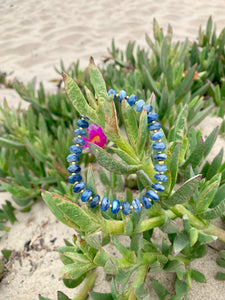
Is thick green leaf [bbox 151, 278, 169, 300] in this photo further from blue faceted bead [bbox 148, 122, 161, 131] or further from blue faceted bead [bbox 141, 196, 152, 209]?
blue faceted bead [bbox 148, 122, 161, 131]

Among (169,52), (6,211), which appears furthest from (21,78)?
(6,211)

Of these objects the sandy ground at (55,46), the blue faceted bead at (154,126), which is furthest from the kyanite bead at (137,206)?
the sandy ground at (55,46)

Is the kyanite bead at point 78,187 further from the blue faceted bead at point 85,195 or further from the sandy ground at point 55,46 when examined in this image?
the sandy ground at point 55,46

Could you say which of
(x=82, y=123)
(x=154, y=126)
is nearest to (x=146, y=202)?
(x=154, y=126)

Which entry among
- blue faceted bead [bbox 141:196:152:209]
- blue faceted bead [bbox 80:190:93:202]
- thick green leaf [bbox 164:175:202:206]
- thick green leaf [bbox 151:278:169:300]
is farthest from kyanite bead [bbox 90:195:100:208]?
thick green leaf [bbox 151:278:169:300]

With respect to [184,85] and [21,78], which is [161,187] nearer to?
[184,85]

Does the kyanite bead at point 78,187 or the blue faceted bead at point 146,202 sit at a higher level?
the kyanite bead at point 78,187

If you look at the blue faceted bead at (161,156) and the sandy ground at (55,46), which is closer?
the blue faceted bead at (161,156)
